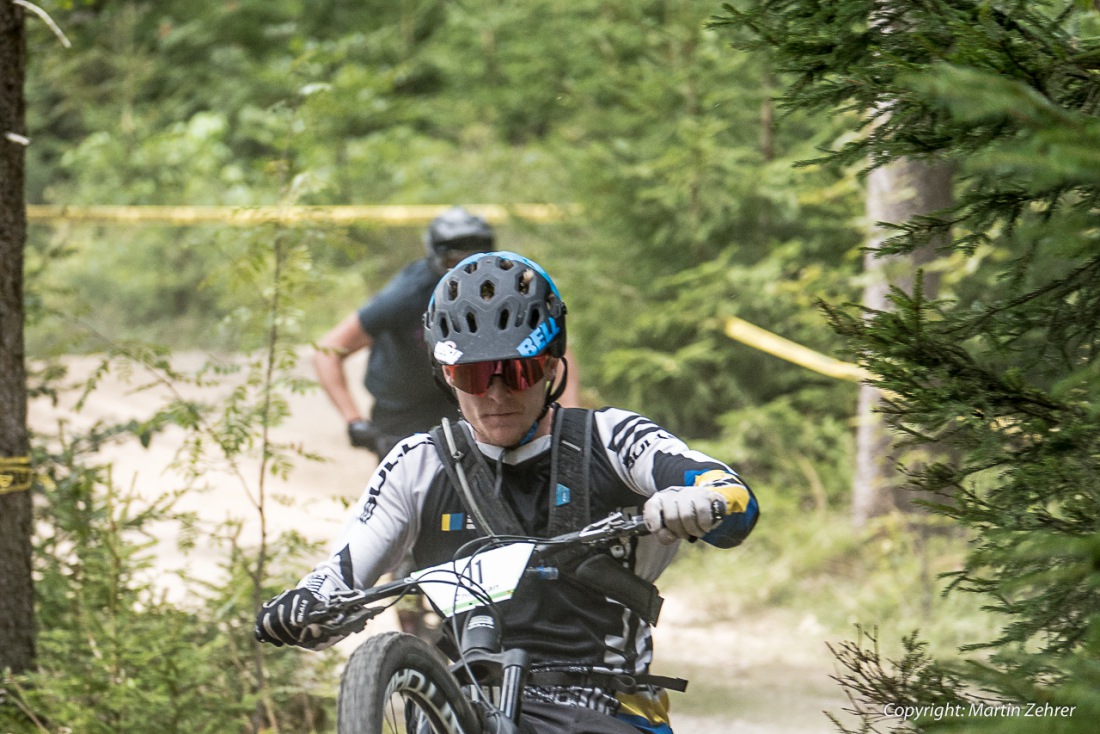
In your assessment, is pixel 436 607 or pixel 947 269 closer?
pixel 436 607

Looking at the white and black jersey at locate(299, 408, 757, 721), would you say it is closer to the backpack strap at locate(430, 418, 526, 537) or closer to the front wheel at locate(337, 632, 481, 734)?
the backpack strap at locate(430, 418, 526, 537)

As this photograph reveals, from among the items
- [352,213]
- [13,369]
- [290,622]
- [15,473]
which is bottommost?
[290,622]

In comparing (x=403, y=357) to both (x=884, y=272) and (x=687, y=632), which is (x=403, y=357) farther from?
(x=687, y=632)

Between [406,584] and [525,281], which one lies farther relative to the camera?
[525,281]

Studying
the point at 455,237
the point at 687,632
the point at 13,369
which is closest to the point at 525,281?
the point at 13,369

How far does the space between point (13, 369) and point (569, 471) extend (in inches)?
112

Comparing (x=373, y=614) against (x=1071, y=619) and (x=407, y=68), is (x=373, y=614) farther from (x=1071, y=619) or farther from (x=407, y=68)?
(x=407, y=68)

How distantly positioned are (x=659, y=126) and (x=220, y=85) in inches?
472

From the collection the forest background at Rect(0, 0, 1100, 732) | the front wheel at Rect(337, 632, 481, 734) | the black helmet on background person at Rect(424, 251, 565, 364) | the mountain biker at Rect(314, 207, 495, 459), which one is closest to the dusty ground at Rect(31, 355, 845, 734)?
the forest background at Rect(0, 0, 1100, 732)

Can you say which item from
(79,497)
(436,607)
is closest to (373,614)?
(436,607)

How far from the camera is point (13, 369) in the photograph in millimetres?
5055

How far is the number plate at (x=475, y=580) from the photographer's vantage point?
9.95 feet

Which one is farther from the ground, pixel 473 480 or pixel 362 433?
pixel 362 433

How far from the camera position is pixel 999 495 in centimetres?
290
